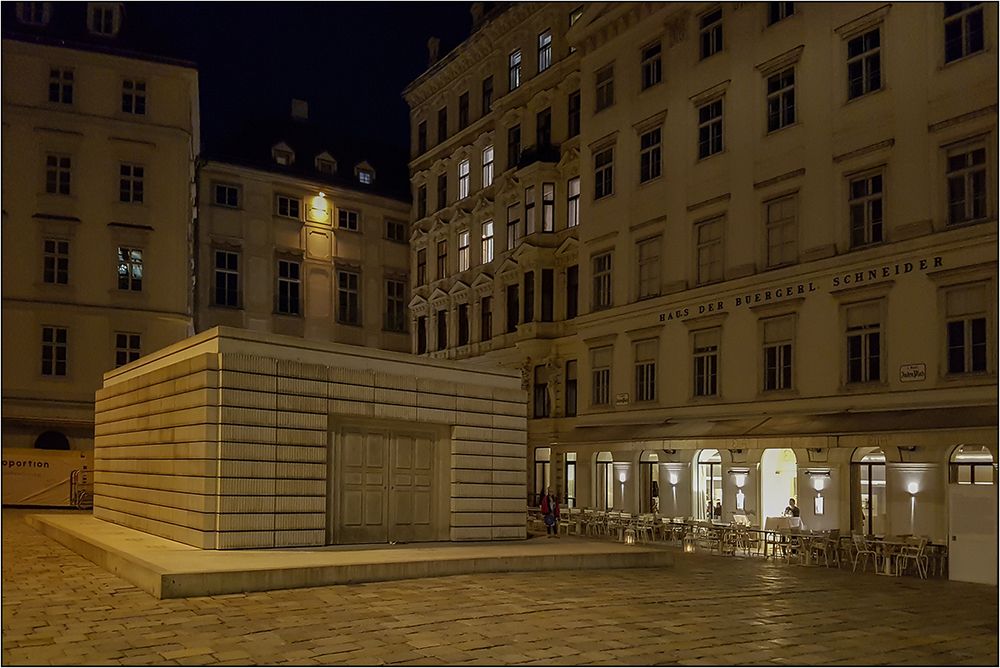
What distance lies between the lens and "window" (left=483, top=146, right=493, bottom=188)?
45688mm

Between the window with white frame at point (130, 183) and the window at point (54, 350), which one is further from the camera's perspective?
the window with white frame at point (130, 183)

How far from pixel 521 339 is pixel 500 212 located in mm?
5870

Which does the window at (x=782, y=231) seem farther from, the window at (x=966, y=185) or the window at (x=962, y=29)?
the window at (x=962, y=29)

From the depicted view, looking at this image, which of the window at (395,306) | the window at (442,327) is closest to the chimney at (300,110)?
the window at (395,306)

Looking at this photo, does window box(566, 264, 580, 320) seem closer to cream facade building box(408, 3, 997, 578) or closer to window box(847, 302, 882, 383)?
cream facade building box(408, 3, 997, 578)

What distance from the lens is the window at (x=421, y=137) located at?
2063 inches

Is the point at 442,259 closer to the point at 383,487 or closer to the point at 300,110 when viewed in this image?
the point at 300,110

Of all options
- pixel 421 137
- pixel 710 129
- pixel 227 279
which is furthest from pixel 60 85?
pixel 710 129

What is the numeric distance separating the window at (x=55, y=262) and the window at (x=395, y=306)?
18.3m

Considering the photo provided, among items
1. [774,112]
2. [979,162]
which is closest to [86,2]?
[774,112]

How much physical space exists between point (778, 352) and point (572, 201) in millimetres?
12902

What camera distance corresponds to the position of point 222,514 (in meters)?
18.3

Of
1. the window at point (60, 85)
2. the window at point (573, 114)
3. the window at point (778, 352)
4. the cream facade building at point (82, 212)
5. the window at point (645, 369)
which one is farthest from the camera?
the window at point (60, 85)

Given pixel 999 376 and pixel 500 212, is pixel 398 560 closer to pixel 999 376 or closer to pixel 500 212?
pixel 999 376
